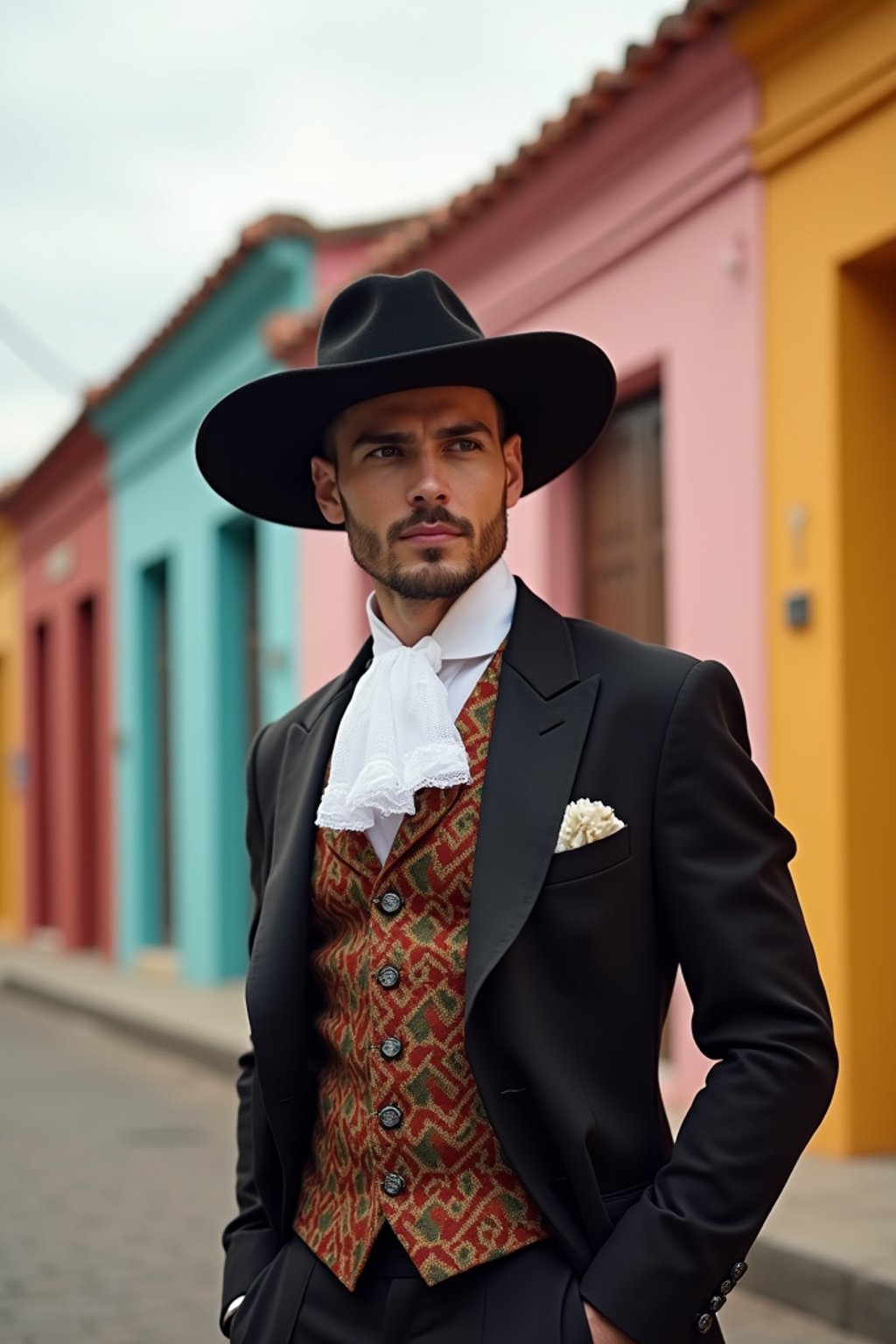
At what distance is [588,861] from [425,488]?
0.51 metres

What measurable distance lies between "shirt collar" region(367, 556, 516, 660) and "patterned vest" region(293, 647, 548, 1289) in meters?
0.08

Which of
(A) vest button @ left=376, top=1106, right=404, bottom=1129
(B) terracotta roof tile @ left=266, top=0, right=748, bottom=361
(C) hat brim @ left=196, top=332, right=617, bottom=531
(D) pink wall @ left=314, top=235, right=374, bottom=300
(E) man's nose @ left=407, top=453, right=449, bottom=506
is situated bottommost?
(A) vest button @ left=376, top=1106, right=404, bottom=1129

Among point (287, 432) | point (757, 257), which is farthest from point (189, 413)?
point (287, 432)

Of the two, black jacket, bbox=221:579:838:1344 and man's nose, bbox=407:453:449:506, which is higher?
man's nose, bbox=407:453:449:506

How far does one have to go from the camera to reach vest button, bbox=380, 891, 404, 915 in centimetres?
221

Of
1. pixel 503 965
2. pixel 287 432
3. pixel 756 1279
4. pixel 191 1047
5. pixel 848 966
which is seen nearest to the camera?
pixel 503 965

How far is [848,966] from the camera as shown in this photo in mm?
6324

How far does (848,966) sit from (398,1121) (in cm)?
444

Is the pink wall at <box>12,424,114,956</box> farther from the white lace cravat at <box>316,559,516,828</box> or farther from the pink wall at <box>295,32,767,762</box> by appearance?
the white lace cravat at <box>316,559,516,828</box>

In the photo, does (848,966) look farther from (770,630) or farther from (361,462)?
(361,462)

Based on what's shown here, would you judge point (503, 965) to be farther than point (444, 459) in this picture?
No

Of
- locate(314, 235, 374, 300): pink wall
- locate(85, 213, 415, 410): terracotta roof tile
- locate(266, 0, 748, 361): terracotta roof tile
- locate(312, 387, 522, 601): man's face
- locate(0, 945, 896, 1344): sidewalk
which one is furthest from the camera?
locate(314, 235, 374, 300): pink wall

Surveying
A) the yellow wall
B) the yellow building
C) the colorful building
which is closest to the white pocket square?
the yellow building

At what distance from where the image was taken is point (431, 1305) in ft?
6.83
